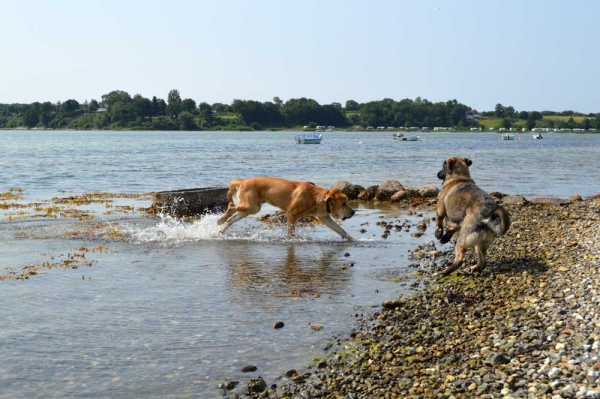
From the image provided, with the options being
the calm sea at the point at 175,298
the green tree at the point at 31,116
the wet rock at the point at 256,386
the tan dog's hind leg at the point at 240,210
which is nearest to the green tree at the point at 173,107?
the green tree at the point at 31,116

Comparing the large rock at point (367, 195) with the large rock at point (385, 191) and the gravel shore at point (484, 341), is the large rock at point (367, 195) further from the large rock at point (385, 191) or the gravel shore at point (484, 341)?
the gravel shore at point (484, 341)

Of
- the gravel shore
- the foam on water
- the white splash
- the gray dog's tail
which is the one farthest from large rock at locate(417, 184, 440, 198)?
the gray dog's tail

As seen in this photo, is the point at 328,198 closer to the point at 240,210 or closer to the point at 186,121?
the point at 240,210

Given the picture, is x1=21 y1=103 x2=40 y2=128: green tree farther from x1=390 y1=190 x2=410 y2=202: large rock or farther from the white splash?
the white splash

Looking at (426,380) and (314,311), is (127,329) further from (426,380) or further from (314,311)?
(426,380)

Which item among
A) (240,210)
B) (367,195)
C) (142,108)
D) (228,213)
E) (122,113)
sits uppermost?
(142,108)

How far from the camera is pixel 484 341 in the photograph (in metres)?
6.87

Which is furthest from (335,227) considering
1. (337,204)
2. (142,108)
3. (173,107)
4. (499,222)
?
(173,107)

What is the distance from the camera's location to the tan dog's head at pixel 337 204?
14562mm

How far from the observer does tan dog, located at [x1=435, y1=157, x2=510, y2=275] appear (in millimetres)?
9784

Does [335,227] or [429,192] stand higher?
[335,227]

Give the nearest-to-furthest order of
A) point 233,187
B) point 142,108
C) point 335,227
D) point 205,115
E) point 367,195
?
point 335,227
point 233,187
point 367,195
point 142,108
point 205,115

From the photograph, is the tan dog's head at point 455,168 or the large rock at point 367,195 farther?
the large rock at point 367,195

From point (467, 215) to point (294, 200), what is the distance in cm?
538
